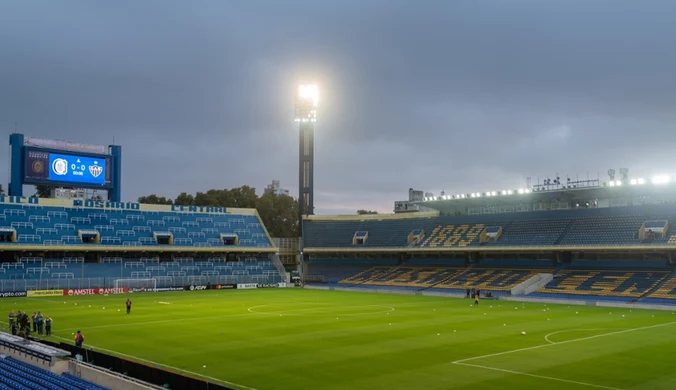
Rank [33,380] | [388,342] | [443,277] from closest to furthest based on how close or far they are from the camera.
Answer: [33,380] < [388,342] < [443,277]

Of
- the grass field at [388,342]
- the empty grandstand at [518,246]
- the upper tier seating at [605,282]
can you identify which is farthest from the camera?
the empty grandstand at [518,246]

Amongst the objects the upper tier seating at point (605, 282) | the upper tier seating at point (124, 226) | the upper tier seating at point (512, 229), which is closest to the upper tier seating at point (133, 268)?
the upper tier seating at point (124, 226)

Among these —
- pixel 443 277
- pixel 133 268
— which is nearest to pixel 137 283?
pixel 133 268

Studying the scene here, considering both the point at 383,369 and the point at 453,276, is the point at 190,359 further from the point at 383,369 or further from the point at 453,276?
the point at 453,276

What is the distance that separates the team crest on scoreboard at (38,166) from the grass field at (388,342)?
22.3 m

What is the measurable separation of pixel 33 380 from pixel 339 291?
5617cm

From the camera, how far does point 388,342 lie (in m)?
32.0

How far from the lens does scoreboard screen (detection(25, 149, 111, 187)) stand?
2781 inches

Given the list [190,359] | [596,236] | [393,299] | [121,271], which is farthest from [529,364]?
[121,271]

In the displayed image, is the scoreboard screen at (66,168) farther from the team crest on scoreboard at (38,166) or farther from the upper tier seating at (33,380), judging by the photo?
the upper tier seating at (33,380)

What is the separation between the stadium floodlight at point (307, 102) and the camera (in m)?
92.1

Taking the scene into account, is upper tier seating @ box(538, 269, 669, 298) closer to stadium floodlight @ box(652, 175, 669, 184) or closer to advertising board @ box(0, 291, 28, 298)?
stadium floodlight @ box(652, 175, 669, 184)

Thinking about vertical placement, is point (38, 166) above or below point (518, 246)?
above

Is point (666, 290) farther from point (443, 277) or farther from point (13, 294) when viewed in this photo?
point (13, 294)
